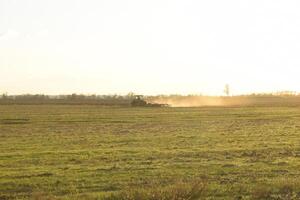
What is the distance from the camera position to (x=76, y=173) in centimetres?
2131

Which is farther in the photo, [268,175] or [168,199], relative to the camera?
[268,175]

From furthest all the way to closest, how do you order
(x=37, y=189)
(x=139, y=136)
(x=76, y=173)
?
1. (x=139, y=136)
2. (x=76, y=173)
3. (x=37, y=189)

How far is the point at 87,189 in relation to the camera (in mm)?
18016

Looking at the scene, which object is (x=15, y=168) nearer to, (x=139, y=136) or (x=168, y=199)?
→ (x=168, y=199)

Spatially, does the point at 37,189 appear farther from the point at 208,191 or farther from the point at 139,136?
the point at 139,136

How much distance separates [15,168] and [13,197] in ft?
20.8

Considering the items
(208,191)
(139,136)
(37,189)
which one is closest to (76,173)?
(37,189)

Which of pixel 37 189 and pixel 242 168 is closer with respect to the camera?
pixel 37 189

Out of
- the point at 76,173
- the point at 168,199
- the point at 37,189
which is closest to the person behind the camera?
the point at 168,199

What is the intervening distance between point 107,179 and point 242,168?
18.2 ft

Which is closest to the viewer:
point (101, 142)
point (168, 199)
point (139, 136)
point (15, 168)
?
point (168, 199)

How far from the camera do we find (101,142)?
34.8 meters

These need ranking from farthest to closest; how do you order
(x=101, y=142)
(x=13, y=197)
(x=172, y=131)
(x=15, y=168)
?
1. (x=172, y=131)
2. (x=101, y=142)
3. (x=15, y=168)
4. (x=13, y=197)

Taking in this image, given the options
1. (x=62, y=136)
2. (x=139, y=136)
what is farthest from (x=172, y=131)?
(x=62, y=136)
